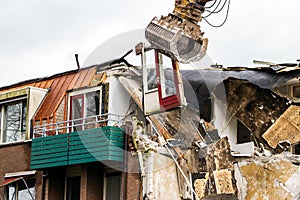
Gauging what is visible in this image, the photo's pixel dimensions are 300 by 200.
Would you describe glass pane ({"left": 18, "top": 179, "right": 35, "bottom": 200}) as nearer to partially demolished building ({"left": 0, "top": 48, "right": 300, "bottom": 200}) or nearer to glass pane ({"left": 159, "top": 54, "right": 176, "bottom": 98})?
partially demolished building ({"left": 0, "top": 48, "right": 300, "bottom": 200})

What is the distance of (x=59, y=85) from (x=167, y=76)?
18.9 feet

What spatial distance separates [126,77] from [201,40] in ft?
21.9

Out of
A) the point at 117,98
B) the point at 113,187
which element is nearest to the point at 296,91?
the point at 117,98

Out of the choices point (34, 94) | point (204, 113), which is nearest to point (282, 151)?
point (204, 113)

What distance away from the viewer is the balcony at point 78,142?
24.4m

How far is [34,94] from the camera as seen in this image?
28406 mm

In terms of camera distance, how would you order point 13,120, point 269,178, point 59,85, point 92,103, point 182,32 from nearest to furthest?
point 182,32, point 269,178, point 92,103, point 59,85, point 13,120

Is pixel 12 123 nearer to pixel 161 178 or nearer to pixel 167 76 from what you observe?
pixel 167 76

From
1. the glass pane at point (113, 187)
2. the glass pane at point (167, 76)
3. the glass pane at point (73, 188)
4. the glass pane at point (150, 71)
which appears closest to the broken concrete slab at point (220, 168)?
the glass pane at point (167, 76)

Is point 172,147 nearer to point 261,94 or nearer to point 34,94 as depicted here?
point 261,94

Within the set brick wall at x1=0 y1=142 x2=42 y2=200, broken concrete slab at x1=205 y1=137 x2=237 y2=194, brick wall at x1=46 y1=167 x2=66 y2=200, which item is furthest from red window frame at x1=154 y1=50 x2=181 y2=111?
brick wall at x1=0 y1=142 x2=42 y2=200

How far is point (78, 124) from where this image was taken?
2636 cm

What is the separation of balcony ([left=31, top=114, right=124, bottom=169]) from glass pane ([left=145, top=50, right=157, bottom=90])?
5.56 feet

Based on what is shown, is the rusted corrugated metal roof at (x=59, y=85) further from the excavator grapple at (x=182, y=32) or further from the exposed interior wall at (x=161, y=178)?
the excavator grapple at (x=182, y=32)
